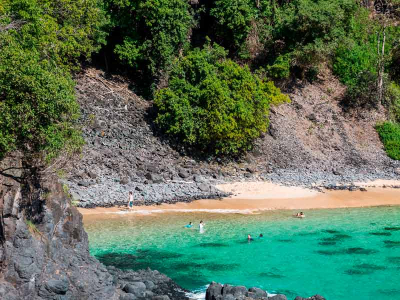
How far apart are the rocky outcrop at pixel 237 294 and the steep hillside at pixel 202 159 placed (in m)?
13.6

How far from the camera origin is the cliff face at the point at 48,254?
16.3 meters

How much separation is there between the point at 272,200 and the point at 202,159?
21.6 feet

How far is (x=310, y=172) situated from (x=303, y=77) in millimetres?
11582

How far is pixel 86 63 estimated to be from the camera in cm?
4325

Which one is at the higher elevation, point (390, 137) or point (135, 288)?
point (390, 137)

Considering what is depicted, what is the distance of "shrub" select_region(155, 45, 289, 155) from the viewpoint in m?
37.8

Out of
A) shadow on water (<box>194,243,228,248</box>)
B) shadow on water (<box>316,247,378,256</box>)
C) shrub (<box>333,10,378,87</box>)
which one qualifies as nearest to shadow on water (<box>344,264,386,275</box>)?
shadow on water (<box>316,247,378,256</box>)

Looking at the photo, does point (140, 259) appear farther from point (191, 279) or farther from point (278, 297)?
point (278, 297)

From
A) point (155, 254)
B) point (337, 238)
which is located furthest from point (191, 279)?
point (337, 238)

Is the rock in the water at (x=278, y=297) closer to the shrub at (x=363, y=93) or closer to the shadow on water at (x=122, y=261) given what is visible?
the shadow on water at (x=122, y=261)

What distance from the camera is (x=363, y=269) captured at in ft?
80.3

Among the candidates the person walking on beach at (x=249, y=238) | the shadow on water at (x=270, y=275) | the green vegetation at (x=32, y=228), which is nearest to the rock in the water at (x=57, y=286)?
the green vegetation at (x=32, y=228)

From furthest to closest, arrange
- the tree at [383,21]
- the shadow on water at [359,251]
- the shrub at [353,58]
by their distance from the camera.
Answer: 1. the shrub at [353,58]
2. the tree at [383,21]
3. the shadow on water at [359,251]

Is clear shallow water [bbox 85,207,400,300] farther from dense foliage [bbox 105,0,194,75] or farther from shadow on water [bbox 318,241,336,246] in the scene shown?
dense foliage [bbox 105,0,194,75]
